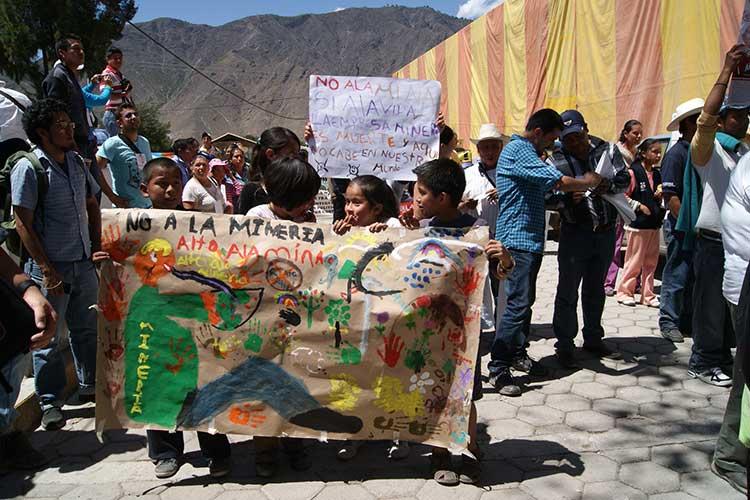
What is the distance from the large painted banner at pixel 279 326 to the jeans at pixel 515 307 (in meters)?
1.36

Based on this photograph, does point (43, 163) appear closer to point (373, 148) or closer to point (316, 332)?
point (316, 332)

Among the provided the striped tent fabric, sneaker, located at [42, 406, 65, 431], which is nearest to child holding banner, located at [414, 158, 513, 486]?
sneaker, located at [42, 406, 65, 431]

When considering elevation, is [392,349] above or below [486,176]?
below

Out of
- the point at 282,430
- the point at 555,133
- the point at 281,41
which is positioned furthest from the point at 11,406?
the point at 281,41

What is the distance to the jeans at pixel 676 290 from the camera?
5.08 metres

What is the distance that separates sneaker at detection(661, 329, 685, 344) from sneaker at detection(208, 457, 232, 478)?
4.18 meters

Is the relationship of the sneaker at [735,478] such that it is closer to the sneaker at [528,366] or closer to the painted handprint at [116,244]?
the sneaker at [528,366]

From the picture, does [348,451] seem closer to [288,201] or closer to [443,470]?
[443,470]

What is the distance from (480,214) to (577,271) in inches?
43.5

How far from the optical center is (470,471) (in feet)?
9.62

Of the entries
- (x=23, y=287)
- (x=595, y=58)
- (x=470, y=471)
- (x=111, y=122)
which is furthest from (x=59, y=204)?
(x=595, y=58)

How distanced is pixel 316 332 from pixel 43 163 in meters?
2.07

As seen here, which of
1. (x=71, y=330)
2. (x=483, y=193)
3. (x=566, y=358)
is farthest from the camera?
(x=483, y=193)

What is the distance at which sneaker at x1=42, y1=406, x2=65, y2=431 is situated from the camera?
3.59m
